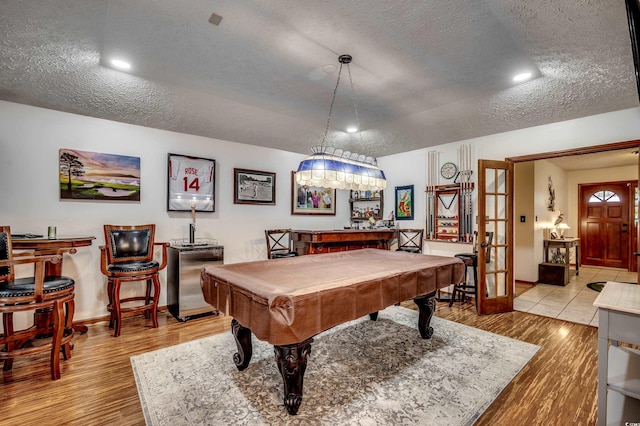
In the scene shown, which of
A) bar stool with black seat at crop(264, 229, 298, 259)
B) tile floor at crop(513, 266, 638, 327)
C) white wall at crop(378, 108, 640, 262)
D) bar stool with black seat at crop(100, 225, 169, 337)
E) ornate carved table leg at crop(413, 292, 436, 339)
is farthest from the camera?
bar stool with black seat at crop(264, 229, 298, 259)

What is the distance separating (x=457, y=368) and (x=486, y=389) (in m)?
0.32

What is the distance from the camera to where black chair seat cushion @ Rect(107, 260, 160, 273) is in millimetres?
3230

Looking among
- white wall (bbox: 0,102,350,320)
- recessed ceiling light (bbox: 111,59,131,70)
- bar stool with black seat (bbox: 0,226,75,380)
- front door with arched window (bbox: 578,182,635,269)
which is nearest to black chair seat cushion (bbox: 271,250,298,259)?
white wall (bbox: 0,102,350,320)

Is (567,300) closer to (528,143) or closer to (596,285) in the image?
(596,285)

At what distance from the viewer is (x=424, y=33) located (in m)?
2.43

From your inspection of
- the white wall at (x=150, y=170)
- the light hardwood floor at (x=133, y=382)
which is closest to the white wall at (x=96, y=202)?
the white wall at (x=150, y=170)

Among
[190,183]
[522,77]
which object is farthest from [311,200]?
[522,77]

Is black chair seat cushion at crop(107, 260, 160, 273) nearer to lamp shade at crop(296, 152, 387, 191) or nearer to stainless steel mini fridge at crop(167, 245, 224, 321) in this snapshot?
stainless steel mini fridge at crop(167, 245, 224, 321)

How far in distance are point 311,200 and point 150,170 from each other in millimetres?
2826

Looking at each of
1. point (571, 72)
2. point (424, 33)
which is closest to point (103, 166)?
point (424, 33)

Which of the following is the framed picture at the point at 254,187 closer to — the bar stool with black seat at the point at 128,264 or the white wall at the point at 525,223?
the bar stool with black seat at the point at 128,264

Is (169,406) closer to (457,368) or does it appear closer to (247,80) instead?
(457,368)

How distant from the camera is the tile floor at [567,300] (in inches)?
152

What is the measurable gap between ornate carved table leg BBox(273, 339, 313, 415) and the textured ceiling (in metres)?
2.38
